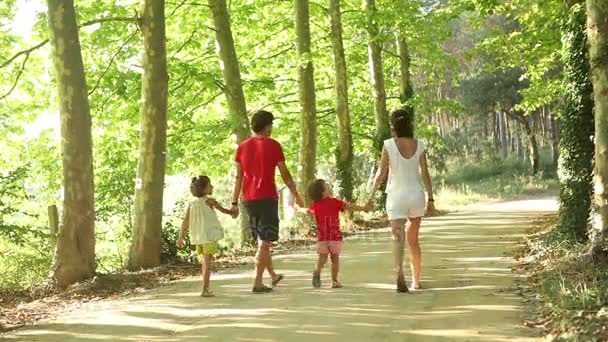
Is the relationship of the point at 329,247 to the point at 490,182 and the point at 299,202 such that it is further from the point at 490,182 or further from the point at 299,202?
the point at 490,182

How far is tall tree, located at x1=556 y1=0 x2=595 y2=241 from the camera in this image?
34.4 ft

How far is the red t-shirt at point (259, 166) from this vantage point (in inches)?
327

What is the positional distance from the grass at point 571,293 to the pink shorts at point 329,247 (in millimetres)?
2418

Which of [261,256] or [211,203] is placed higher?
[211,203]

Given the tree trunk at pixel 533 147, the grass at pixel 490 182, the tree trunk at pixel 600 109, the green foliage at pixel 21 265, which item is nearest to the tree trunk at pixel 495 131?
the grass at pixel 490 182

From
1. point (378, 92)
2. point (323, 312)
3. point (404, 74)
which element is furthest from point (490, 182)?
point (323, 312)

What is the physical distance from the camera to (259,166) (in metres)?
8.34

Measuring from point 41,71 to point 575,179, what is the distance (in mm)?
13694

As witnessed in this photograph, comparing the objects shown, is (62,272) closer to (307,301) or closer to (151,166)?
(151,166)

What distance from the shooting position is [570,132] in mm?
10859

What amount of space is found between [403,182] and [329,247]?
1.42 m

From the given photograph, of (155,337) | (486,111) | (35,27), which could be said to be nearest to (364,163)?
(486,111)

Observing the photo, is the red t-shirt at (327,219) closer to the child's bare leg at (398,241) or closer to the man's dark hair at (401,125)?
the child's bare leg at (398,241)

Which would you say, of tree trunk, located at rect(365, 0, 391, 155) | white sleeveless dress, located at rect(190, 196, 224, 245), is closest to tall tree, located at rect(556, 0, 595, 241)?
white sleeveless dress, located at rect(190, 196, 224, 245)
